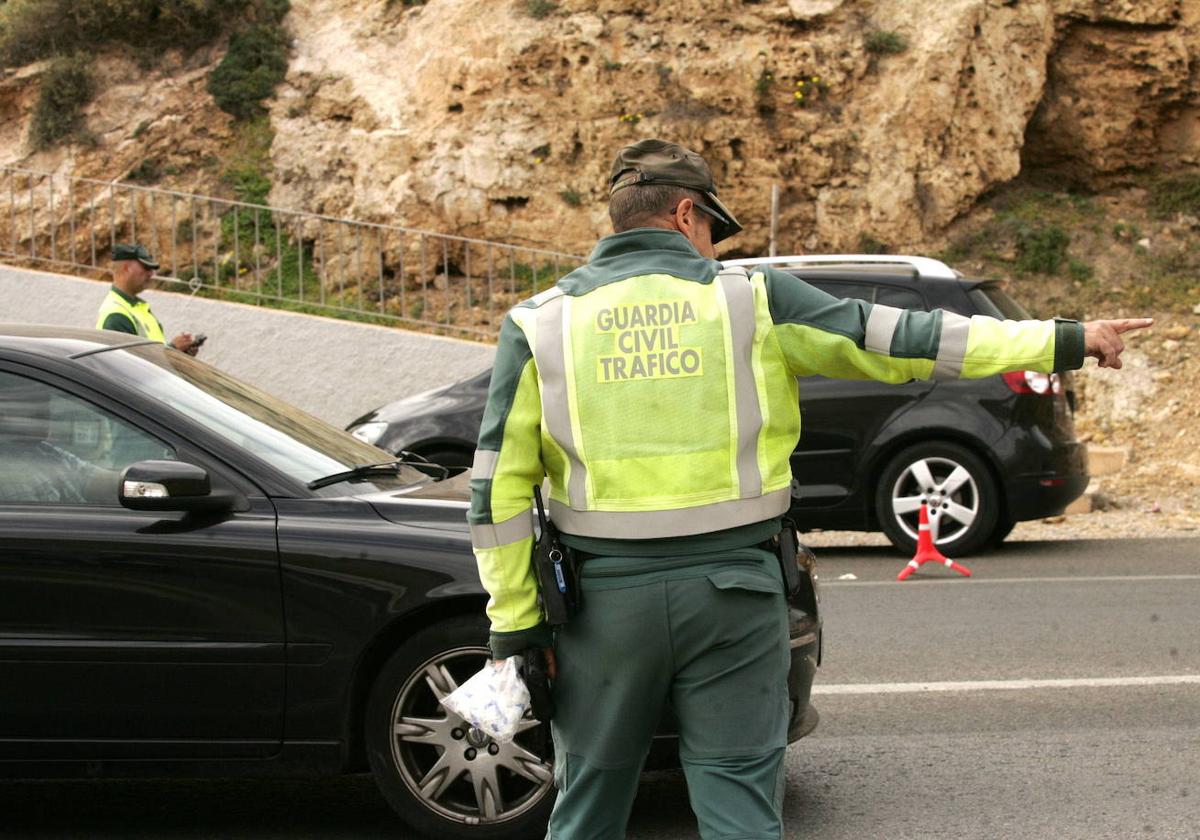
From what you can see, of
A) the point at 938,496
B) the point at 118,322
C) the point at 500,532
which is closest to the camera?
the point at 500,532

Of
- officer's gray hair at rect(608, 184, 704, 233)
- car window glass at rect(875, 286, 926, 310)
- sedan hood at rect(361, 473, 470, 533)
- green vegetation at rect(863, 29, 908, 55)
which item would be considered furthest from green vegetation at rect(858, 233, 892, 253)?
officer's gray hair at rect(608, 184, 704, 233)

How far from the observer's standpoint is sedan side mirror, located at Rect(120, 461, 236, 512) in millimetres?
4566

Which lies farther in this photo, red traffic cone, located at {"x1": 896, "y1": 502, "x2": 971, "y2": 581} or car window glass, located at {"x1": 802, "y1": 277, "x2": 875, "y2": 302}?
car window glass, located at {"x1": 802, "y1": 277, "x2": 875, "y2": 302}

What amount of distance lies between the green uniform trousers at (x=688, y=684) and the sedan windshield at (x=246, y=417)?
190 centimetres

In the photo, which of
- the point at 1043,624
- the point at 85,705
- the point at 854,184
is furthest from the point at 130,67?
the point at 85,705

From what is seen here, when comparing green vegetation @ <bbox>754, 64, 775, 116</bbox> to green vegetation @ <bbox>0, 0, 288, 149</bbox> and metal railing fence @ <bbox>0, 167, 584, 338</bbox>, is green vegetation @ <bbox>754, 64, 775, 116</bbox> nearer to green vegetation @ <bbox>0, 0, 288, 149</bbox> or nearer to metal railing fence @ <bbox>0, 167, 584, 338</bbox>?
metal railing fence @ <bbox>0, 167, 584, 338</bbox>

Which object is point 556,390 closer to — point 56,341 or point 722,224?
point 722,224

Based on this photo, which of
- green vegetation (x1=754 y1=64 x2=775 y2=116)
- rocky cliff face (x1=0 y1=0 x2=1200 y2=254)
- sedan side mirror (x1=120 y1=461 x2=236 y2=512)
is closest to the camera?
sedan side mirror (x1=120 y1=461 x2=236 y2=512)

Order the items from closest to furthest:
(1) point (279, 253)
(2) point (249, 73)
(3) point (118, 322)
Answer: (3) point (118, 322) < (1) point (279, 253) < (2) point (249, 73)

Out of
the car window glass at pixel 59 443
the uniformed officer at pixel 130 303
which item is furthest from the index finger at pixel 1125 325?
the uniformed officer at pixel 130 303

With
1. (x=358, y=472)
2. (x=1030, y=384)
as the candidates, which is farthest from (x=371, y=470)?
(x=1030, y=384)

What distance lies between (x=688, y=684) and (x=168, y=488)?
2.01 metres

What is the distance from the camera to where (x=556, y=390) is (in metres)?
3.22

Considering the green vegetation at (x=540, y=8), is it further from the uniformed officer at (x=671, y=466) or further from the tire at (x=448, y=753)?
the uniformed officer at (x=671, y=466)
